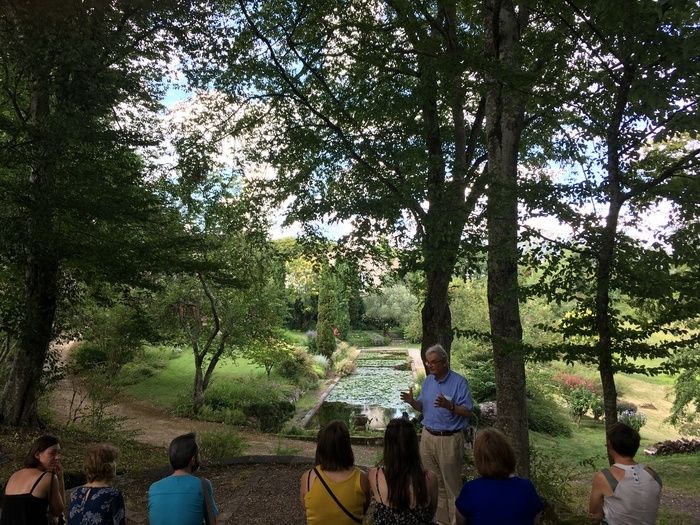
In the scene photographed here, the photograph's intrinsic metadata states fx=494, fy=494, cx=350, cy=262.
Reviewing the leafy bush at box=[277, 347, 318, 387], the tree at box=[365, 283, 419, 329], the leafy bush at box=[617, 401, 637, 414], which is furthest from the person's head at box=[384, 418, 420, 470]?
the tree at box=[365, 283, 419, 329]

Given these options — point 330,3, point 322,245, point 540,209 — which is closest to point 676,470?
point 322,245

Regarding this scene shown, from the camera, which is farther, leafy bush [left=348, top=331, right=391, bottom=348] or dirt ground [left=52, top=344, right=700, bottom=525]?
leafy bush [left=348, top=331, right=391, bottom=348]

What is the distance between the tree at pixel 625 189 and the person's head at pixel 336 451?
201cm

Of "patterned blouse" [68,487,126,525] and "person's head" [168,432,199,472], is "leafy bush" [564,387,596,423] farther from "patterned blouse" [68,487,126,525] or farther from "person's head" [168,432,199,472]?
"patterned blouse" [68,487,126,525]

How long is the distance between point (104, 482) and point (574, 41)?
4.52 metres

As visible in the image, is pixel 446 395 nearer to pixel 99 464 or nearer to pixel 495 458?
pixel 495 458

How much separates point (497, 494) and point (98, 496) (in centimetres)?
185

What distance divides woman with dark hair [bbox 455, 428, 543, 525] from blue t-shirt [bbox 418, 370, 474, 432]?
→ 1768 mm

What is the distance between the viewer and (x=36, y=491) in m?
2.62

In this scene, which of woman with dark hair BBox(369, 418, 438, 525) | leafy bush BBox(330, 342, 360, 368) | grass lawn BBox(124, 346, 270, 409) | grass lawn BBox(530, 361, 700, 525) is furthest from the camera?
leafy bush BBox(330, 342, 360, 368)

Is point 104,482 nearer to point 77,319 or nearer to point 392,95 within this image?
point 392,95

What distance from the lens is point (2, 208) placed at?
6895 mm

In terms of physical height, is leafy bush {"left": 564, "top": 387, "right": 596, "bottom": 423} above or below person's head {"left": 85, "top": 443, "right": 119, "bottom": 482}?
below

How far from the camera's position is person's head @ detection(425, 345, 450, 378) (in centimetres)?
398
